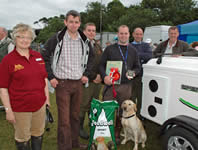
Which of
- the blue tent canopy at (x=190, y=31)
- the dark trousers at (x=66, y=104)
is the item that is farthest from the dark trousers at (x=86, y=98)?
the blue tent canopy at (x=190, y=31)

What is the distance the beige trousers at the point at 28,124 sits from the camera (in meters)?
2.07

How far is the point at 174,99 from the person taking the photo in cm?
244

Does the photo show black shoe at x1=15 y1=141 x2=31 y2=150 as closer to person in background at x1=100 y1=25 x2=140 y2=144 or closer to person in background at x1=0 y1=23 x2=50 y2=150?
person in background at x1=0 y1=23 x2=50 y2=150

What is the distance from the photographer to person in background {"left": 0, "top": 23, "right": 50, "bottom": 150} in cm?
195

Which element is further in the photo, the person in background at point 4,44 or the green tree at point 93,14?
the green tree at point 93,14

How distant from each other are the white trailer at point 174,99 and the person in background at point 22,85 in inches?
63.5

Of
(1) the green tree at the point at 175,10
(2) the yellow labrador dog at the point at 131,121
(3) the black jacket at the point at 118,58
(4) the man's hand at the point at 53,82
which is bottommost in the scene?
(2) the yellow labrador dog at the point at 131,121

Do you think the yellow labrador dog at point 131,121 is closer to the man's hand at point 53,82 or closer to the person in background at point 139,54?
the person in background at point 139,54

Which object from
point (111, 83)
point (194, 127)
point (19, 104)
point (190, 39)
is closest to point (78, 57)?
point (111, 83)

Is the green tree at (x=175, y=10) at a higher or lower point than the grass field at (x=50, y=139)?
higher

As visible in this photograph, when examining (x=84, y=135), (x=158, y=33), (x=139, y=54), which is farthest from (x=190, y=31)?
(x=158, y=33)

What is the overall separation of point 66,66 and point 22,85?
30.2 inches

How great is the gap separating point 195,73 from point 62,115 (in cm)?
185

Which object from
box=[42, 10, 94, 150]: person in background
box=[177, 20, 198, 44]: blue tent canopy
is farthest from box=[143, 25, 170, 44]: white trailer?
box=[42, 10, 94, 150]: person in background
